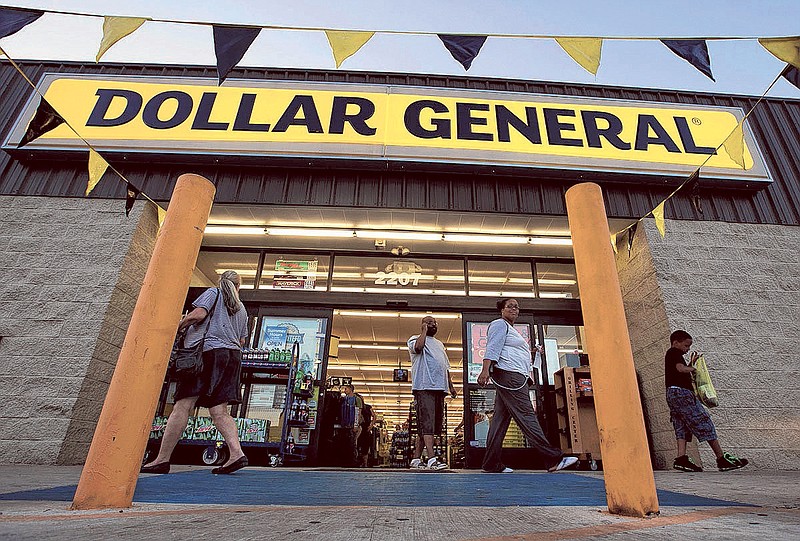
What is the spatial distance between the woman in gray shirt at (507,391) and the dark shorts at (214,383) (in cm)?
232

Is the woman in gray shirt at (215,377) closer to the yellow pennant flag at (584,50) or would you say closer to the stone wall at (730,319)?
the yellow pennant flag at (584,50)

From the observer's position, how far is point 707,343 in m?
6.12

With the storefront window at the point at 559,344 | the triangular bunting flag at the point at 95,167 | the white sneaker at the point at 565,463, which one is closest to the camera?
the white sneaker at the point at 565,463

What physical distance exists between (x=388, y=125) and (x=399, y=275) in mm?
2594

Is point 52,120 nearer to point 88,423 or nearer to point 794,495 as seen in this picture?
point 88,423

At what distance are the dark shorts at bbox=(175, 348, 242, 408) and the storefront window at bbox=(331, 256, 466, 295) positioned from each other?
4.07 m

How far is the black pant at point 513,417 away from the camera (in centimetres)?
425

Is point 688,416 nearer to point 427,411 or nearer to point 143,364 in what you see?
point 427,411

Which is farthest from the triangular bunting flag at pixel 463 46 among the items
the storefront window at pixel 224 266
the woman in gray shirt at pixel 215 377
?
the storefront window at pixel 224 266

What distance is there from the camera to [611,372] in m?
1.71

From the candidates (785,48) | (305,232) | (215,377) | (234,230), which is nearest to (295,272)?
(305,232)

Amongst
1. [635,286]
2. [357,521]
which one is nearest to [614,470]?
[357,521]

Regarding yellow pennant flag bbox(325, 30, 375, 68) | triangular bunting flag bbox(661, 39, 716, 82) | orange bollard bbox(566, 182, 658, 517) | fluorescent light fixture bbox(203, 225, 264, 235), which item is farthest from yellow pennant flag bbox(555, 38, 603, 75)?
fluorescent light fixture bbox(203, 225, 264, 235)

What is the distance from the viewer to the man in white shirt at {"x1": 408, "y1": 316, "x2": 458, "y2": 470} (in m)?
5.11
